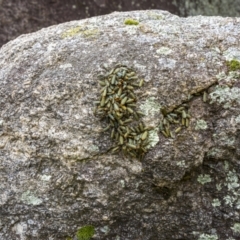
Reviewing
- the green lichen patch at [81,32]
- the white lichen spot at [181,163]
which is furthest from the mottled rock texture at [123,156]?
the green lichen patch at [81,32]

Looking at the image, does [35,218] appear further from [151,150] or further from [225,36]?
[225,36]

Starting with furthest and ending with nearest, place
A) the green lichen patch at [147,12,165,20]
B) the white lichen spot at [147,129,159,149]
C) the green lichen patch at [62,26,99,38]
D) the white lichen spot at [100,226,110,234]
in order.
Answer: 1. the green lichen patch at [147,12,165,20]
2. the green lichen patch at [62,26,99,38]
3. the white lichen spot at [100,226,110,234]
4. the white lichen spot at [147,129,159,149]

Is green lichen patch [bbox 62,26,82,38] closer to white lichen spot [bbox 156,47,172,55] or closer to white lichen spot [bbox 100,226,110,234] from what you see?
white lichen spot [bbox 156,47,172,55]

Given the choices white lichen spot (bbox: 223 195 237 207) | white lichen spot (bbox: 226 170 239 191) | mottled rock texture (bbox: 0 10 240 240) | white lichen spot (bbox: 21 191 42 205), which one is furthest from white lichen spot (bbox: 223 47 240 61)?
white lichen spot (bbox: 21 191 42 205)

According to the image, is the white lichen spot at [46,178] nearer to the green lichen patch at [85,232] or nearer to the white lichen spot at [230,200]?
the green lichen patch at [85,232]

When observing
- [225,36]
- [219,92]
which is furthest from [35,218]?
[225,36]

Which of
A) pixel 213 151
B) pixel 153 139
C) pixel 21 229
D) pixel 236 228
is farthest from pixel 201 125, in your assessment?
pixel 21 229
